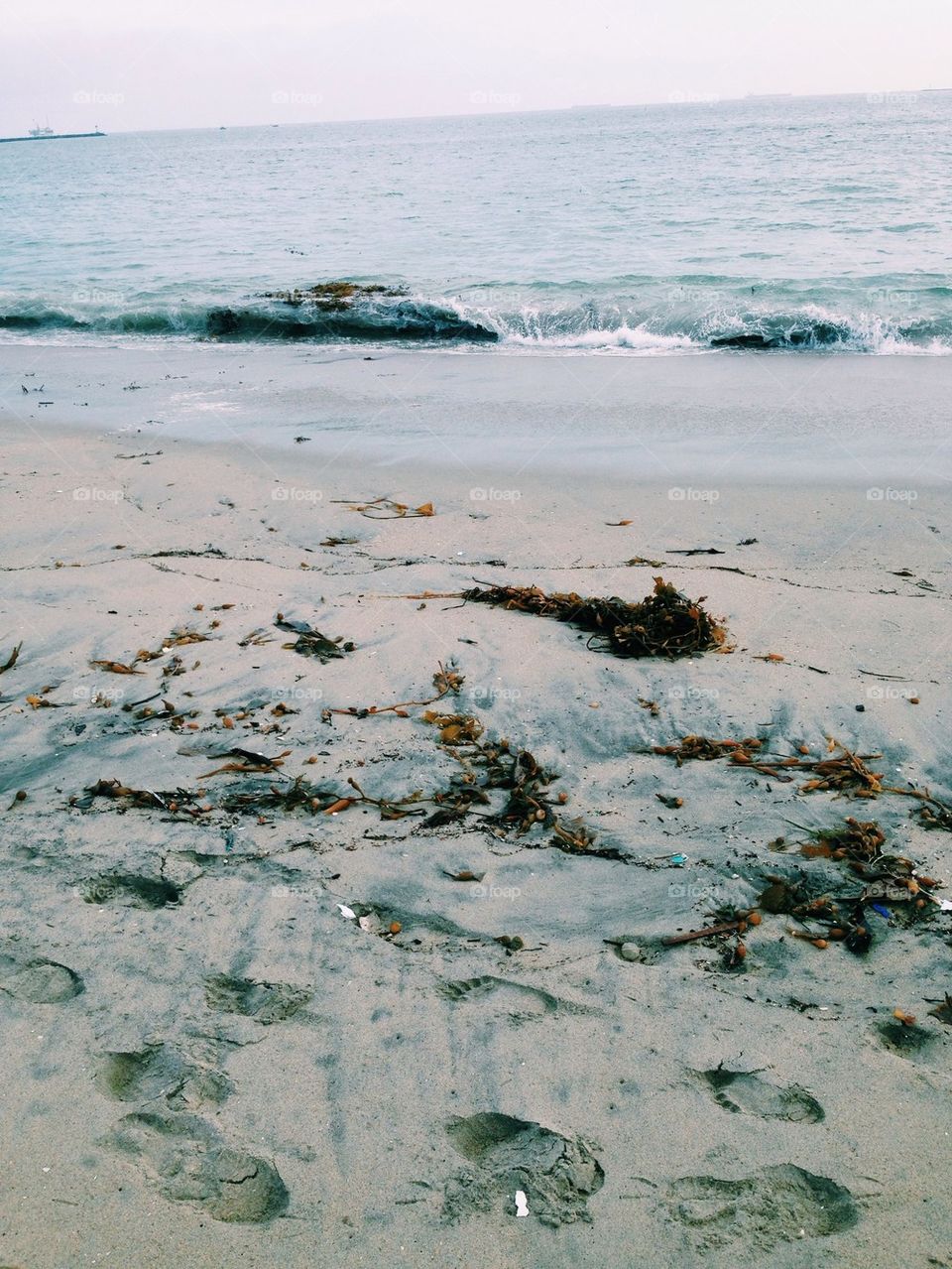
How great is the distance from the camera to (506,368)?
11.9 metres

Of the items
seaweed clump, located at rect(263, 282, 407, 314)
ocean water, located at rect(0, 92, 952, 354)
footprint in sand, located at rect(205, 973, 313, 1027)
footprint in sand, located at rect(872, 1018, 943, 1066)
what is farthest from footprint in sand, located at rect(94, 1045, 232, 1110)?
seaweed clump, located at rect(263, 282, 407, 314)

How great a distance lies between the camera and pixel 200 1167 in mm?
2156

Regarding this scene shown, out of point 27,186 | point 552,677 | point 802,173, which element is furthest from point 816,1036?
point 27,186

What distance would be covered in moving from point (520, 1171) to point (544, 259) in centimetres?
1914

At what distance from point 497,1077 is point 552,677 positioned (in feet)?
7.59

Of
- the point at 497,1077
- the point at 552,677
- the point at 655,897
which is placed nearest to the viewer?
the point at 497,1077

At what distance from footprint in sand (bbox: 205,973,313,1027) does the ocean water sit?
11751 millimetres

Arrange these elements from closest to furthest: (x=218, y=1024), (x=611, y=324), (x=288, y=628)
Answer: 1. (x=218, y=1024)
2. (x=288, y=628)
3. (x=611, y=324)

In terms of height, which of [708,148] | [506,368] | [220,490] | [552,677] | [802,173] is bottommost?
[552,677]

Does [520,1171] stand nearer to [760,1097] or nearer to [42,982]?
[760,1097]

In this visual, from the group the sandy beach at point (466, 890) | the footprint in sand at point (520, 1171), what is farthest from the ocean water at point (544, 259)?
the footprint in sand at point (520, 1171)

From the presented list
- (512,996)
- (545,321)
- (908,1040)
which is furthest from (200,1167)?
(545,321)

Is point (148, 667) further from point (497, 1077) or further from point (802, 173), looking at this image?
point (802, 173)

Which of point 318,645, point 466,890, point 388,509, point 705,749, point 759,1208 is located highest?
point 388,509
